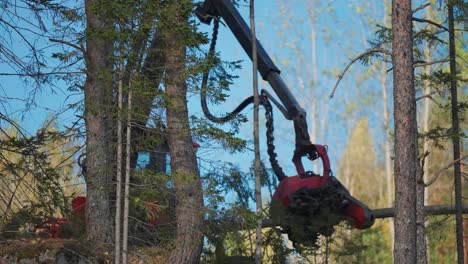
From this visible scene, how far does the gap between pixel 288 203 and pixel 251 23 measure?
9.15 ft

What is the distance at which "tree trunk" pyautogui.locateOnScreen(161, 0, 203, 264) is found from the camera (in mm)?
10383

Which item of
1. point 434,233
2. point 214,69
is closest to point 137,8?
point 214,69

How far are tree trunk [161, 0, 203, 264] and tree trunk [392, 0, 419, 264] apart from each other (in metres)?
2.78

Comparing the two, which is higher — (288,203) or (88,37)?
(88,37)

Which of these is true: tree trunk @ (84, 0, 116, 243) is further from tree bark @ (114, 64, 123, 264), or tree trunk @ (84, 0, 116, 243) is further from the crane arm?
the crane arm

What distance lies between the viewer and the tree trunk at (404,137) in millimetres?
11227

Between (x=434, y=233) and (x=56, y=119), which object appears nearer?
(x=56, y=119)

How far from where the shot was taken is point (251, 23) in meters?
12.0

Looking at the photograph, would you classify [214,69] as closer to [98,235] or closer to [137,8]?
[137,8]

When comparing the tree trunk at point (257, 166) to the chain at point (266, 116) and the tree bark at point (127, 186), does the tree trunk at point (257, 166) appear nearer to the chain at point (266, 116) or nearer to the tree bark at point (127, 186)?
the chain at point (266, 116)

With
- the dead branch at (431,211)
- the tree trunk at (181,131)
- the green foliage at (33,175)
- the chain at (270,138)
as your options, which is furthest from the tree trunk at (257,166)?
the dead branch at (431,211)

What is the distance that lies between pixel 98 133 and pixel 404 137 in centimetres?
425

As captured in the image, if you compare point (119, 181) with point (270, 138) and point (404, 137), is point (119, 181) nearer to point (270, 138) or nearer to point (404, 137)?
point (270, 138)

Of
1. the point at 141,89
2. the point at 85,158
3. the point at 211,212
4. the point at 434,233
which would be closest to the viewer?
the point at 141,89
